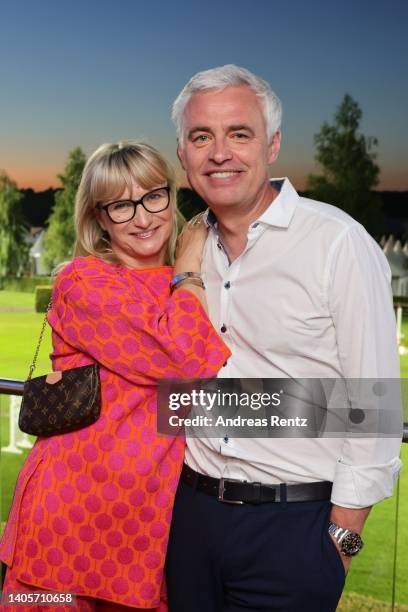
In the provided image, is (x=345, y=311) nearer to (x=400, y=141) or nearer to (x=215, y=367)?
(x=215, y=367)

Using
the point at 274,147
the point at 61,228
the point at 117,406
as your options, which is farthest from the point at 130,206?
the point at 61,228

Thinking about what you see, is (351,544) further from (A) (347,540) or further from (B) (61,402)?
(B) (61,402)

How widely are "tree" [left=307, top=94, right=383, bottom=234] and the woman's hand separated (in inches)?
1541

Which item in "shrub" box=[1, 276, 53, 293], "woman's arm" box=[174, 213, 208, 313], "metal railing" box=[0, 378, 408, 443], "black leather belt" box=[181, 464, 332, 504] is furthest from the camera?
"shrub" box=[1, 276, 53, 293]

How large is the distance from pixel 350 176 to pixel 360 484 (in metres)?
40.8

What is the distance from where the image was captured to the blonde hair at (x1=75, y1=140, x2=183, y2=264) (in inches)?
72.6

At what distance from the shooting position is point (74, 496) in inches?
71.4

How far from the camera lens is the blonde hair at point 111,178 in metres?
1.84

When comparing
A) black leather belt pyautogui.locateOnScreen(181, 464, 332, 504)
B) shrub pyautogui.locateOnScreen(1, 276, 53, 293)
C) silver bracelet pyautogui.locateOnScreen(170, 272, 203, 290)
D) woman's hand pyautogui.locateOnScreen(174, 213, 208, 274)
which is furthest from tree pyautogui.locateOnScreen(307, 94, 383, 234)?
black leather belt pyautogui.locateOnScreen(181, 464, 332, 504)

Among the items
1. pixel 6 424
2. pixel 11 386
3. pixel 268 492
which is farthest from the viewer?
pixel 6 424

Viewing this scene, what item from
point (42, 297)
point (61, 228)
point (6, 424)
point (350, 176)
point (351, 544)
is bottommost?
point (6, 424)

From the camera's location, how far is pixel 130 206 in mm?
1875

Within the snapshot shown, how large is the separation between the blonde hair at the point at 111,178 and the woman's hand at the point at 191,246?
0.04m

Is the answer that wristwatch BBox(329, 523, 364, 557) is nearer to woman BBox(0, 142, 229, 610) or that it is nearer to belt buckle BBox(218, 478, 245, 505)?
belt buckle BBox(218, 478, 245, 505)
